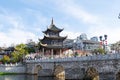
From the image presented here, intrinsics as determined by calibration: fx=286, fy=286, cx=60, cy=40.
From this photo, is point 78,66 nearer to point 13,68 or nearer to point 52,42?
point 13,68

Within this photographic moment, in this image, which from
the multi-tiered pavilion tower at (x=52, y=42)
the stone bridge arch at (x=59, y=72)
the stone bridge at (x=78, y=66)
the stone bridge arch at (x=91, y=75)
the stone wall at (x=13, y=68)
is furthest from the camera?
the multi-tiered pavilion tower at (x=52, y=42)

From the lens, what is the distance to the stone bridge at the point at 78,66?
29816mm

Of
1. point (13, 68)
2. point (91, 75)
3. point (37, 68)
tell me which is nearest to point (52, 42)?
point (37, 68)

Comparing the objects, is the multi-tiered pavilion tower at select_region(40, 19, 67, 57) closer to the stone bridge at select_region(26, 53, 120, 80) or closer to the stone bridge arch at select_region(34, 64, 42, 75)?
the stone bridge arch at select_region(34, 64, 42, 75)

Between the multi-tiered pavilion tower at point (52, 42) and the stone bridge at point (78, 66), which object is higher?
the multi-tiered pavilion tower at point (52, 42)

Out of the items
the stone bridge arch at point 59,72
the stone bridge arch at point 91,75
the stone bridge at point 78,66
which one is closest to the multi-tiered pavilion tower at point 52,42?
the stone bridge at point 78,66

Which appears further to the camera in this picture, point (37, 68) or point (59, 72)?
point (37, 68)

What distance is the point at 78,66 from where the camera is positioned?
37875mm

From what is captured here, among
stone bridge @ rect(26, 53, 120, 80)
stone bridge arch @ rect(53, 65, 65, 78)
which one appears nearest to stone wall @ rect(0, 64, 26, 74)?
stone bridge @ rect(26, 53, 120, 80)

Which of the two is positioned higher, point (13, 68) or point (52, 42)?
point (52, 42)

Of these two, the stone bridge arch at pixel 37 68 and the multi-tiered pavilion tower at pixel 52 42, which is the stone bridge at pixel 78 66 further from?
the multi-tiered pavilion tower at pixel 52 42

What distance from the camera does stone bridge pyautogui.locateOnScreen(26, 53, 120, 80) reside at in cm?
2982

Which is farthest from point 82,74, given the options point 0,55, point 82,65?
point 0,55

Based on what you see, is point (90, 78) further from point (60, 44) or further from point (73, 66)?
point (60, 44)
